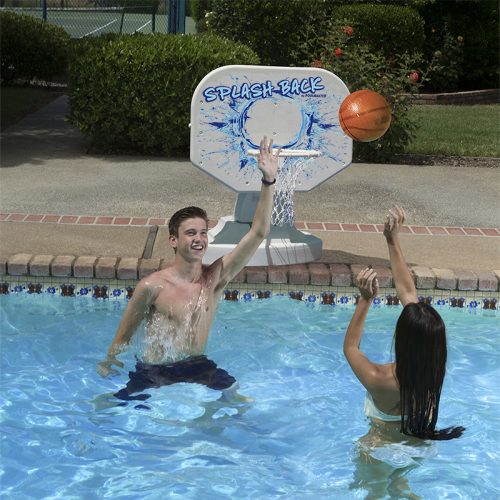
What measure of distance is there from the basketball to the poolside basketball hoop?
568mm

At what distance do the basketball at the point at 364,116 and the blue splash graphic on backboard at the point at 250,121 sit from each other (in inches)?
23.4

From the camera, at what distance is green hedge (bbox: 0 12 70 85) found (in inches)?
742

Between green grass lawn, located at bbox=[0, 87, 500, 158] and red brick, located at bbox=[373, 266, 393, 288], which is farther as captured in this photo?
green grass lawn, located at bbox=[0, 87, 500, 158]

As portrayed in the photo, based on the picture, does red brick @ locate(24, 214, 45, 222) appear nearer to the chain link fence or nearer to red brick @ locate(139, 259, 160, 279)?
red brick @ locate(139, 259, 160, 279)


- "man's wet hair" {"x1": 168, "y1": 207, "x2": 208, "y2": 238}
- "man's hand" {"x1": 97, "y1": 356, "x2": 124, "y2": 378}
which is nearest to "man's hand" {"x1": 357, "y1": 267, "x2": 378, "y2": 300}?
"man's wet hair" {"x1": 168, "y1": 207, "x2": 208, "y2": 238}

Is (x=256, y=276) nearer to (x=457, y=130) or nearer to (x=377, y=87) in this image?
(x=377, y=87)

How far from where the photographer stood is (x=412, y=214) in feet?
30.8

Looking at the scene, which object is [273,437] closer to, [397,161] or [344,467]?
[344,467]

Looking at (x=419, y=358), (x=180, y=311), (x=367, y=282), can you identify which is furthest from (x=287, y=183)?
(x=419, y=358)

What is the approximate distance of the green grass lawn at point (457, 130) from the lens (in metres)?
13.1

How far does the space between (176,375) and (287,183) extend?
281 centimetres

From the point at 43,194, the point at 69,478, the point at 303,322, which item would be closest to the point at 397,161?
the point at 43,194

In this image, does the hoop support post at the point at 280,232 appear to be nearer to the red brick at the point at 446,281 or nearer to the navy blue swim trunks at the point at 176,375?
the red brick at the point at 446,281

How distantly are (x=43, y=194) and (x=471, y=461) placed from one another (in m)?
5.80
